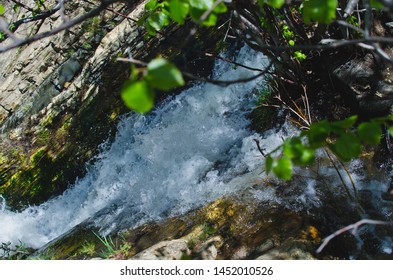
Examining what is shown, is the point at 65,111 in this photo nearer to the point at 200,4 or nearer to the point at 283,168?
the point at 200,4

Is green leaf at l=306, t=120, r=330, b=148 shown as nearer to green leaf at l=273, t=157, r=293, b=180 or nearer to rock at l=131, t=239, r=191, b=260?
green leaf at l=273, t=157, r=293, b=180

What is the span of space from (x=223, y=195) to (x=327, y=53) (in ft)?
6.98

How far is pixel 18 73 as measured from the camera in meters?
7.02

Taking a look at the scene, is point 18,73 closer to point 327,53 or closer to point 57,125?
point 57,125

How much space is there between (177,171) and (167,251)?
2098 millimetres

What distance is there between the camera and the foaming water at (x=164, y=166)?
4.55 m

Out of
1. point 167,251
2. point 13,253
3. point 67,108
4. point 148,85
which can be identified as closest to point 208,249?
point 167,251

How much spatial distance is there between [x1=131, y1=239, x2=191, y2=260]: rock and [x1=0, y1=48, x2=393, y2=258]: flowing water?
0.80m

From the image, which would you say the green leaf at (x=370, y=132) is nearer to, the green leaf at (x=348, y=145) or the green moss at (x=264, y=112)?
the green leaf at (x=348, y=145)

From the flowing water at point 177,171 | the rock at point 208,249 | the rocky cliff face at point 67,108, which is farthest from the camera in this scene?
the rocky cliff face at point 67,108

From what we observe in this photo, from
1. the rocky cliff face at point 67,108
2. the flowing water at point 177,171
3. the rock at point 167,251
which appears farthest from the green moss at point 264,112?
the rock at point 167,251

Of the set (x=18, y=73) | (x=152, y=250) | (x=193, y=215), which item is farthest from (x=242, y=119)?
(x=18, y=73)

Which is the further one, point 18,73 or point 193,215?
point 18,73

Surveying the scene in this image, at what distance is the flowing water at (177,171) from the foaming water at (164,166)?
19 mm
